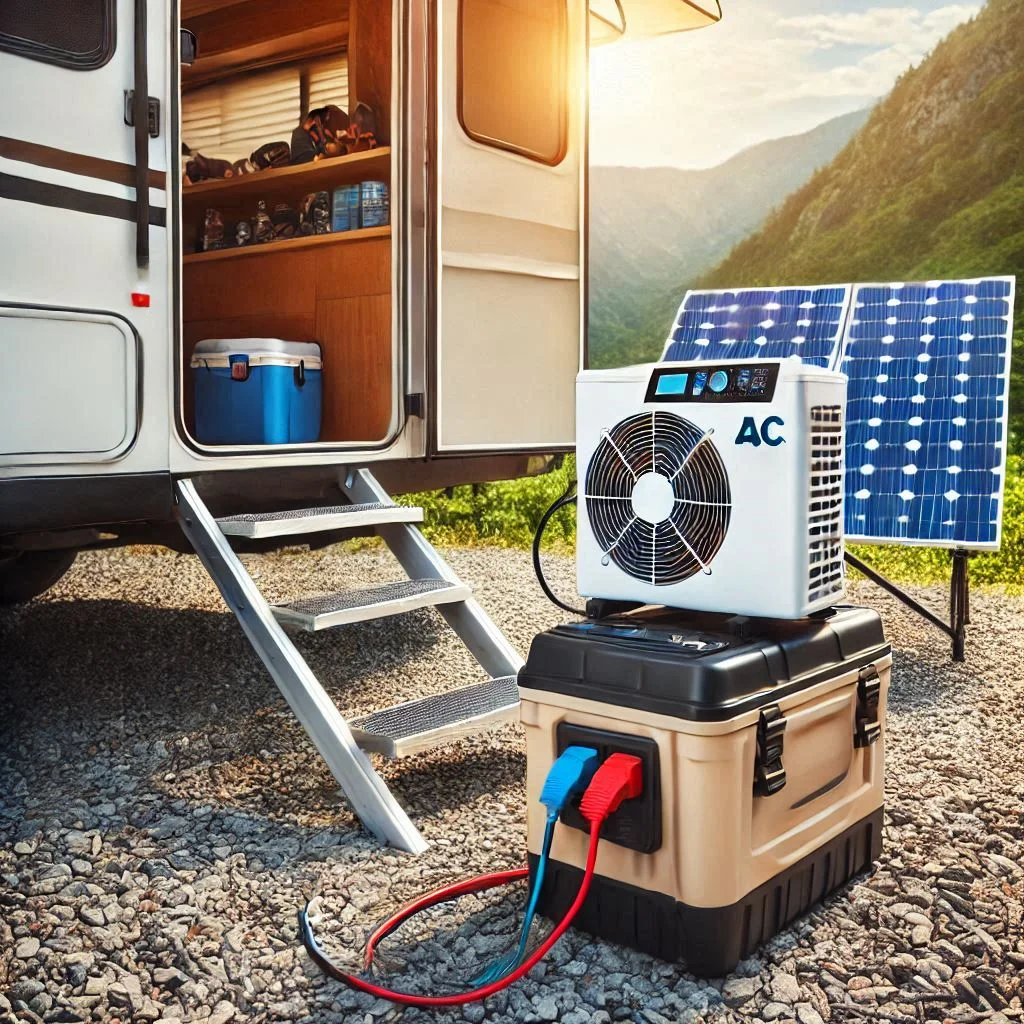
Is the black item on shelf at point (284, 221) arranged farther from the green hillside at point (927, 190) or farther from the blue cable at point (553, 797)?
the green hillside at point (927, 190)

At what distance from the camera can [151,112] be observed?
8.97 ft

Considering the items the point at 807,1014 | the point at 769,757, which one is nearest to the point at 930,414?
the point at 769,757

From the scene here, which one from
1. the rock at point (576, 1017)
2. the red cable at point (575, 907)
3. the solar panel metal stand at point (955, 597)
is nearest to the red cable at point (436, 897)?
the red cable at point (575, 907)

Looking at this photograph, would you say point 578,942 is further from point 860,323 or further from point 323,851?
point 860,323

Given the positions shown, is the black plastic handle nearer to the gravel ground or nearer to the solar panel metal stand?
the gravel ground

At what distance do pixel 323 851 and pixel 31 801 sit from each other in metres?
0.84

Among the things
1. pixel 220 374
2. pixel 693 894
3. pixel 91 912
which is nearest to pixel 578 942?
pixel 693 894

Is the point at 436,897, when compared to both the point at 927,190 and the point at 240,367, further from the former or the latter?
the point at 927,190

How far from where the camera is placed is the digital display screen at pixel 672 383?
81.0 inches

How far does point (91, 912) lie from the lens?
83.1 inches

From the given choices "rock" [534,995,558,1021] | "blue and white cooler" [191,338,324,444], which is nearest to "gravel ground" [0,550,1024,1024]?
"rock" [534,995,558,1021]

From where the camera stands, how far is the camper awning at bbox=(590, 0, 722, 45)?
4.35m

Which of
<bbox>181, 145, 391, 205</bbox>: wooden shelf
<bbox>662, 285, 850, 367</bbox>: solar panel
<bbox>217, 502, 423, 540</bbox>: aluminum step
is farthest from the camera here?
<bbox>662, 285, 850, 367</bbox>: solar panel

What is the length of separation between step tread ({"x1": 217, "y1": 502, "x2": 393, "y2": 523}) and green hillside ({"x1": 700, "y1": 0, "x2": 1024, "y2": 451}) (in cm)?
1270
